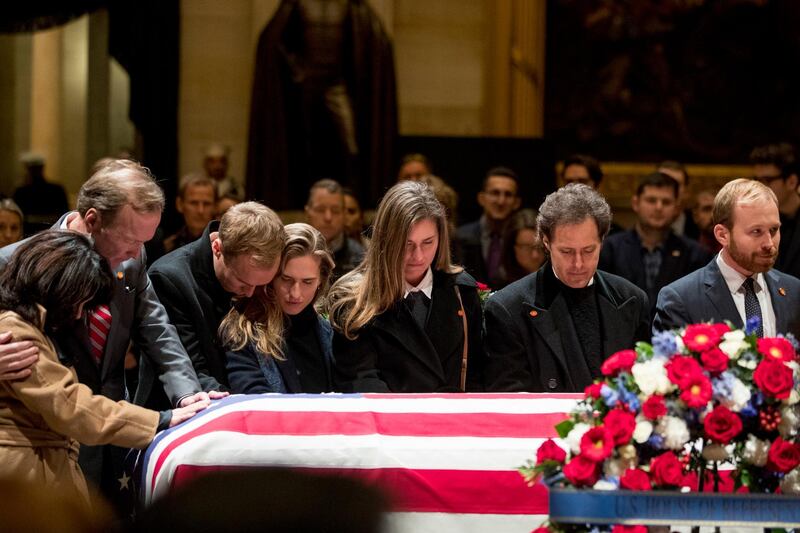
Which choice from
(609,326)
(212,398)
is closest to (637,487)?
(609,326)

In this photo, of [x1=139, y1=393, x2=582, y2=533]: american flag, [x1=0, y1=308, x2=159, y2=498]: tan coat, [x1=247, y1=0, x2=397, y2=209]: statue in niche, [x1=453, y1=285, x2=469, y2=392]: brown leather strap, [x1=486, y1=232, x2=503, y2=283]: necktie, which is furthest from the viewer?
[x1=247, y1=0, x2=397, y2=209]: statue in niche

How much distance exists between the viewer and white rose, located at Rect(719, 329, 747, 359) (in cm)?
342

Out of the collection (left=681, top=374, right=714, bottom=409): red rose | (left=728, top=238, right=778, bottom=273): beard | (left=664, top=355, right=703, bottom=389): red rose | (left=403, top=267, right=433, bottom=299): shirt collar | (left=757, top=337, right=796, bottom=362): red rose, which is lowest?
(left=681, top=374, right=714, bottom=409): red rose

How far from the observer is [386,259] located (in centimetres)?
459

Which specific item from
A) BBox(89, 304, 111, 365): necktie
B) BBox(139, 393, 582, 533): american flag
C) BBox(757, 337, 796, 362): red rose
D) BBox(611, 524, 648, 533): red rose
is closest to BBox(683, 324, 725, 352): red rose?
BBox(757, 337, 796, 362): red rose

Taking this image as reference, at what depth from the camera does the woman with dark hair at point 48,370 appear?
3.76 meters

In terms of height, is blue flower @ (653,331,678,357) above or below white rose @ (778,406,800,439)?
above

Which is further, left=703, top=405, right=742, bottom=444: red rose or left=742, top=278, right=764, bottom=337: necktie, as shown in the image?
left=742, top=278, right=764, bottom=337: necktie

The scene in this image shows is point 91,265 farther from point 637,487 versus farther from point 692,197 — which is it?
point 692,197

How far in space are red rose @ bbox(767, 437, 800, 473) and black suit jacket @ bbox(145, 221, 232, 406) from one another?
201 centimetres

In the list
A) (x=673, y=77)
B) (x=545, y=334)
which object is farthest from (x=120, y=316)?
(x=673, y=77)

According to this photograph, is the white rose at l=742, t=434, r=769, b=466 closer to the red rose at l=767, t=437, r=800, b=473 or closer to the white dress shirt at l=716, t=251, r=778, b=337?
the red rose at l=767, t=437, r=800, b=473

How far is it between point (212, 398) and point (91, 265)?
0.79 metres

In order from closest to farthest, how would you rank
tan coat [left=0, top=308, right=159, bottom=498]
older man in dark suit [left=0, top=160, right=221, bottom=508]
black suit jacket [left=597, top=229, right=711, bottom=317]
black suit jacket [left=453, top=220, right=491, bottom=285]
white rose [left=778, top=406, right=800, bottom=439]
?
white rose [left=778, top=406, right=800, bottom=439] → tan coat [left=0, top=308, right=159, bottom=498] → older man in dark suit [left=0, top=160, right=221, bottom=508] → black suit jacket [left=597, top=229, right=711, bottom=317] → black suit jacket [left=453, top=220, right=491, bottom=285]
